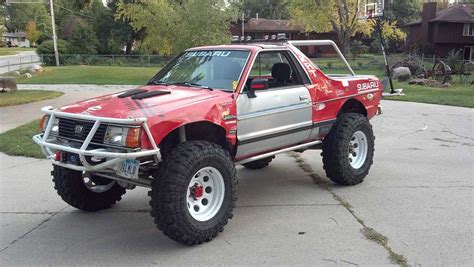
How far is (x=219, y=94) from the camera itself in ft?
16.4

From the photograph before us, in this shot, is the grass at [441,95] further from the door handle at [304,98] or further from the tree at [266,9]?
the tree at [266,9]

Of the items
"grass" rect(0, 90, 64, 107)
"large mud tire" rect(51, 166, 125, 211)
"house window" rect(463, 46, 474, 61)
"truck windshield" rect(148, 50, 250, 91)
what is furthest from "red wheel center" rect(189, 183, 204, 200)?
"house window" rect(463, 46, 474, 61)

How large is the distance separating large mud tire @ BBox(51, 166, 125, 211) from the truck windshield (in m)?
1.40

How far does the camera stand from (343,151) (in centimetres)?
620

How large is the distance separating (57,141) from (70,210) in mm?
1247

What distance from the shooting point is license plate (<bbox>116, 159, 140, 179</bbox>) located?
168 inches

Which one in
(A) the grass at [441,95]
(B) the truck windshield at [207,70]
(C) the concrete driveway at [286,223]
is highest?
(B) the truck windshield at [207,70]

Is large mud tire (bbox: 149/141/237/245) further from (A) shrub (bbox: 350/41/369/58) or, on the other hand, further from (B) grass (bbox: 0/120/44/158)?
(A) shrub (bbox: 350/41/369/58)

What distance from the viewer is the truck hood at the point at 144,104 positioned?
4.33m

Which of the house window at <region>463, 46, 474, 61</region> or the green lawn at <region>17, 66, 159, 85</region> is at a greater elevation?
the house window at <region>463, 46, 474, 61</region>

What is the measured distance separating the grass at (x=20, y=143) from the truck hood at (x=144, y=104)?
4.09 meters

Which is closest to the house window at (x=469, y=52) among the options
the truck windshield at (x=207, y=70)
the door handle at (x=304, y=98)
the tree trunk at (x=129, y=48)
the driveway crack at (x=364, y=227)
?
the tree trunk at (x=129, y=48)

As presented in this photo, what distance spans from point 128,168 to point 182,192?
0.53 metres

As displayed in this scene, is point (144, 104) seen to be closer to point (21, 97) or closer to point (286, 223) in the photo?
point (286, 223)
